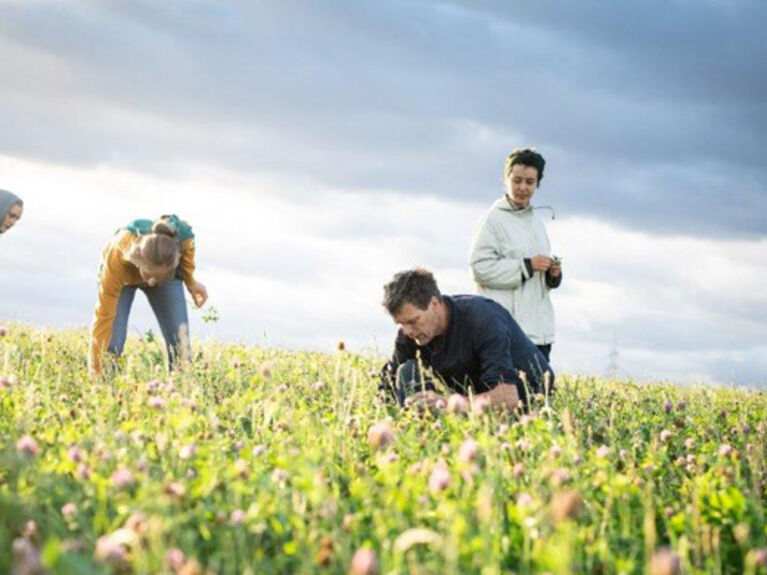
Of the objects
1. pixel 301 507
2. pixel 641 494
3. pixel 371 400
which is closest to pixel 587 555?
pixel 641 494

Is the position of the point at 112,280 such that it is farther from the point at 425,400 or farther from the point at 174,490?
the point at 174,490

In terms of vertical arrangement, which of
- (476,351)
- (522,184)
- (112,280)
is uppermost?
(522,184)

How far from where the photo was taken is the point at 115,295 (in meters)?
8.39

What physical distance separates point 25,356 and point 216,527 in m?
7.07

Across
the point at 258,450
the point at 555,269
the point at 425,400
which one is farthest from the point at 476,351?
the point at 258,450

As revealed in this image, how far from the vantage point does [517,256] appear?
8.73m

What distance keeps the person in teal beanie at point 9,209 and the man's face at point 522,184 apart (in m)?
4.39

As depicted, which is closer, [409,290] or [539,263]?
[409,290]

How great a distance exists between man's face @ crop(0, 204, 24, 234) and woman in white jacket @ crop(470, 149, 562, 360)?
407cm

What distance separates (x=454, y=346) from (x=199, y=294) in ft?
10.1

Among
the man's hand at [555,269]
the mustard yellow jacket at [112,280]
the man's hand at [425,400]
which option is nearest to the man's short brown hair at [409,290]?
the man's hand at [425,400]

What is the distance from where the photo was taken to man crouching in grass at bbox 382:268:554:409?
20.5 ft

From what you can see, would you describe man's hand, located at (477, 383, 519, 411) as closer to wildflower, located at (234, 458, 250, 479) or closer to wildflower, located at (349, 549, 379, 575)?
wildflower, located at (234, 458, 250, 479)

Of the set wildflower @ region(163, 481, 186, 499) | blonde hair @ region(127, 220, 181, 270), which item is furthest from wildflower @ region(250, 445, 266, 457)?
blonde hair @ region(127, 220, 181, 270)
